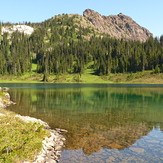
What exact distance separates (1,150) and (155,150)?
1352cm

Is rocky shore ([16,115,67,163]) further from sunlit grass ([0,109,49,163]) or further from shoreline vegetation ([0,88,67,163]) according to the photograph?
sunlit grass ([0,109,49,163])

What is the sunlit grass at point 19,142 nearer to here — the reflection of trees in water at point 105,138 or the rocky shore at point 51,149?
the rocky shore at point 51,149

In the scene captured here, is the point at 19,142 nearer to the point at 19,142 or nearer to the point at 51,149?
the point at 19,142

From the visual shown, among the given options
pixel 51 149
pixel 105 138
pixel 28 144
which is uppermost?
pixel 28 144

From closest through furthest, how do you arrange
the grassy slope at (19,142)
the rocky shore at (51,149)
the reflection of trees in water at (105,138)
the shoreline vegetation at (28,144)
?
the grassy slope at (19,142)
the shoreline vegetation at (28,144)
the rocky shore at (51,149)
the reflection of trees in water at (105,138)

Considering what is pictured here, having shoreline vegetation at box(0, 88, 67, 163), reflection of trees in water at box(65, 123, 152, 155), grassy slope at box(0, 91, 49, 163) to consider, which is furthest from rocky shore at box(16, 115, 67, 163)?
reflection of trees in water at box(65, 123, 152, 155)

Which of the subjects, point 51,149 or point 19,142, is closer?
point 19,142

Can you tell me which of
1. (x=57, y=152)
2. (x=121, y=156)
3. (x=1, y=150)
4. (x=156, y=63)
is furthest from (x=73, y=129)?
(x=156, y=63)

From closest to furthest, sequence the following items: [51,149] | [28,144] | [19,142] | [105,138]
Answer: [28,144] < [19,142] < [51,149] < [105,138]

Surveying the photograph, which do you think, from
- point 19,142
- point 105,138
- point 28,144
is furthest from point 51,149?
point 105,138

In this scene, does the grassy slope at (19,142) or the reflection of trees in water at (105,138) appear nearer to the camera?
the grassy slope at (19,142)

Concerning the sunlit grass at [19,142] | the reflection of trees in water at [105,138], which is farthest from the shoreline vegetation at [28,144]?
the reflection of trees in water at [105,138]

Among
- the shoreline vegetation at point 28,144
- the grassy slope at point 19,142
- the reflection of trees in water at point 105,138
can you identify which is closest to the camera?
the grassy slope at point 19,142

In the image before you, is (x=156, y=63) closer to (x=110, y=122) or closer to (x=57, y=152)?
(x=110, y=122)
